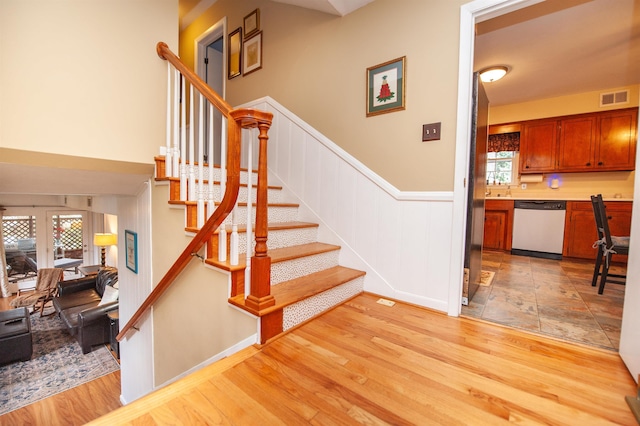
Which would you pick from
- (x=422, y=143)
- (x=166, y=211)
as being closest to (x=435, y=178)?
(x=422, y=143)

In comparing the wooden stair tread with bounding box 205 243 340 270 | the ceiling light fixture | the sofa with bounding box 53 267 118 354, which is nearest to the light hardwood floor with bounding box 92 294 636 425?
the wooden stair tread with bounding box 205 243 340 270

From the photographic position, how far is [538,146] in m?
4.39

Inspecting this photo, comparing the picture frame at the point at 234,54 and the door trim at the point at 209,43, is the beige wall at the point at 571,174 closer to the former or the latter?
the picture frame at the point at 234,54

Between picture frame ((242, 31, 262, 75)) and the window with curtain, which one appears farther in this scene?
the window with curtain

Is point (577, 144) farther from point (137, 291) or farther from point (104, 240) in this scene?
point (104, 240)

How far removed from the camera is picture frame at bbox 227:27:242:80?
11.1 ft

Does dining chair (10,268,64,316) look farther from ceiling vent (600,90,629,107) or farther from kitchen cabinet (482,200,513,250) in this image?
ceiling vent (600,90,629,107)

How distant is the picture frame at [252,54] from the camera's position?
3.14 meters

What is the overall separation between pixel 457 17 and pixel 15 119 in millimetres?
2732

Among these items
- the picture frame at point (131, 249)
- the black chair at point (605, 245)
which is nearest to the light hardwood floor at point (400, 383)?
the black chair at point (605, 245)

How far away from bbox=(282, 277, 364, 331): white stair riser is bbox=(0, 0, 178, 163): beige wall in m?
1.62

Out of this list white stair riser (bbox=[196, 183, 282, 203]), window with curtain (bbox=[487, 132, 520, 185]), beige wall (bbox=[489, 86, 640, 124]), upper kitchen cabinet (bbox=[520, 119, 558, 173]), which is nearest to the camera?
white stair riser (bbox=[196, 183, 282, 203])

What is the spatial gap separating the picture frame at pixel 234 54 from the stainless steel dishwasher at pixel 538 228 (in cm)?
461

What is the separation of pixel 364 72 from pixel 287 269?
1.70 metres
